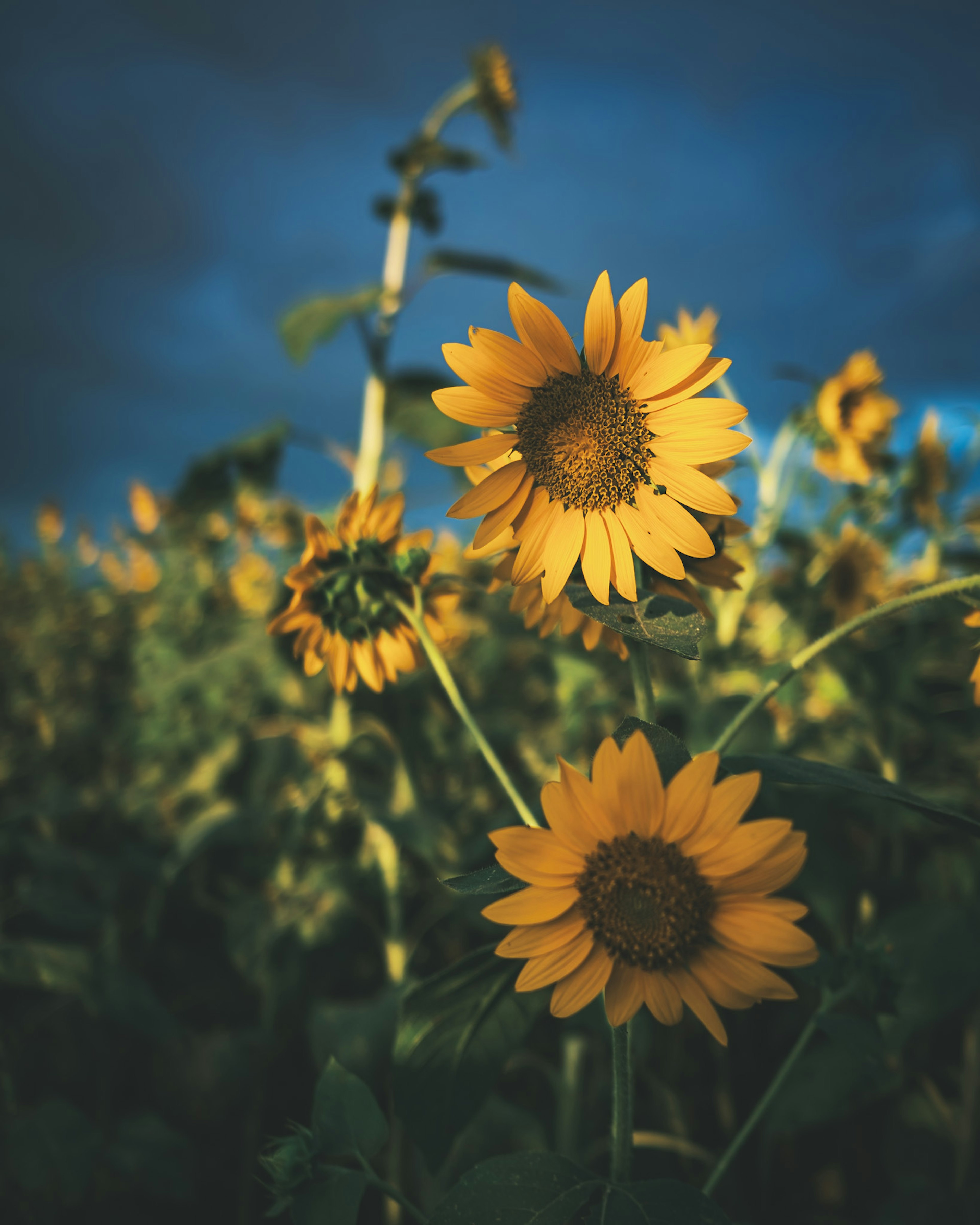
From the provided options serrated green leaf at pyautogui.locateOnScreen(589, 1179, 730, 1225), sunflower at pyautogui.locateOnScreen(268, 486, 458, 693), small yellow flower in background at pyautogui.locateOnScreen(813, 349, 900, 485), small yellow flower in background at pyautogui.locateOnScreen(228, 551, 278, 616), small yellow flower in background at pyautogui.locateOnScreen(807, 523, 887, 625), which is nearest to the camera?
serrated green leaf at pyautogui.locateOnScreen(589, 1179, 730, 1225)

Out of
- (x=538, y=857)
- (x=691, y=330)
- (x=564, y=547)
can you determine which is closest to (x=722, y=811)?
(x=538, y=857)

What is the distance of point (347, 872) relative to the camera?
4.93 feet

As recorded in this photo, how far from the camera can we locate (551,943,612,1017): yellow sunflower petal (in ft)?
1.67

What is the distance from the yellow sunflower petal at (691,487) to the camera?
0.56 m

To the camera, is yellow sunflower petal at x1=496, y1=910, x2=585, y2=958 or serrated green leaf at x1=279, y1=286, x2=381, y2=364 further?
serrated green leaf at x1=279, y1=286, x2=381, y2=364

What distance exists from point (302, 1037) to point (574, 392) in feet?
5.21

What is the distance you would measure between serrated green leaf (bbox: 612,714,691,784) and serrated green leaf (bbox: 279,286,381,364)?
1.39 m

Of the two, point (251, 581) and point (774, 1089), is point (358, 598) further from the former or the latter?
point (251, 581)

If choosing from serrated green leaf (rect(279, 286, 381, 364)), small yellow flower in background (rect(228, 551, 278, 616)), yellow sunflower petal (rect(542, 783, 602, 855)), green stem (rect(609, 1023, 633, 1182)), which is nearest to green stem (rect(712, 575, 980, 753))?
yellow sunflower petal (rect(542, 783, 602, 855))

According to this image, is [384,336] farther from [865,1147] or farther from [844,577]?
[865,1147]

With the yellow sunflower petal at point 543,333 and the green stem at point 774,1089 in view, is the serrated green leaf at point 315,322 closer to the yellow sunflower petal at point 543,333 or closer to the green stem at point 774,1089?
the yellow sunflower petal at point 543,333

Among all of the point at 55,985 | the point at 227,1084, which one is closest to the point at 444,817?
the point at 227,1084

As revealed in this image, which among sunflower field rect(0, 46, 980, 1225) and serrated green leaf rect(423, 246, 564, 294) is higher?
serrated green leaf rect(423, 246, 564, 294)

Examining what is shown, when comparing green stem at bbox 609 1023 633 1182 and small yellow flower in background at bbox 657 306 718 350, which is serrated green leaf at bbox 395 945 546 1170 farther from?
small yellow flower in background at bbox 657 306 718 350
